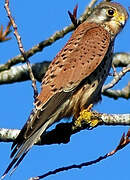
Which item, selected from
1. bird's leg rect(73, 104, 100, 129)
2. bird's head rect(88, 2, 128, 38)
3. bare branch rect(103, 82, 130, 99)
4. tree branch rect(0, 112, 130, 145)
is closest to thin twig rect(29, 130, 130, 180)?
tree branch rect(0, 112, 130, 145)

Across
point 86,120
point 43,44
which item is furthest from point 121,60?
point 86,120

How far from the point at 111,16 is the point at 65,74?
4.01ft

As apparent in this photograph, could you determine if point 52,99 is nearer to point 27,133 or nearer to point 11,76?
point 27,133

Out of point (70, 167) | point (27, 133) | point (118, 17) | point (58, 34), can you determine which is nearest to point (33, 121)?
point (27, 133)

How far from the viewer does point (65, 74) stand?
19.5 ft

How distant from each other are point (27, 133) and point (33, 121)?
0.18 m

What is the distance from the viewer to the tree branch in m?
5.31

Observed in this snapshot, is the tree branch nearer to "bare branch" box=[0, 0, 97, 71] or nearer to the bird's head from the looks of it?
"bare branch" box=[0, 0, 97, 71]

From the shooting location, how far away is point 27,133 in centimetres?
512

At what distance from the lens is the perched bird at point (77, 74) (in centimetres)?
535

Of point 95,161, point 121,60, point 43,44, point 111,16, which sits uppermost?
point 111,16

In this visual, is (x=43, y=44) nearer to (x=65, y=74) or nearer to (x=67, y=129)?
(x=65, y=74)

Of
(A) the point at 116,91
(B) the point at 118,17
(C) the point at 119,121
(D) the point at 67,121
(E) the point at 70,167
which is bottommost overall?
(E) the point at 70,167

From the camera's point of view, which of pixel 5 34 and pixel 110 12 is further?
pixel 110 12
